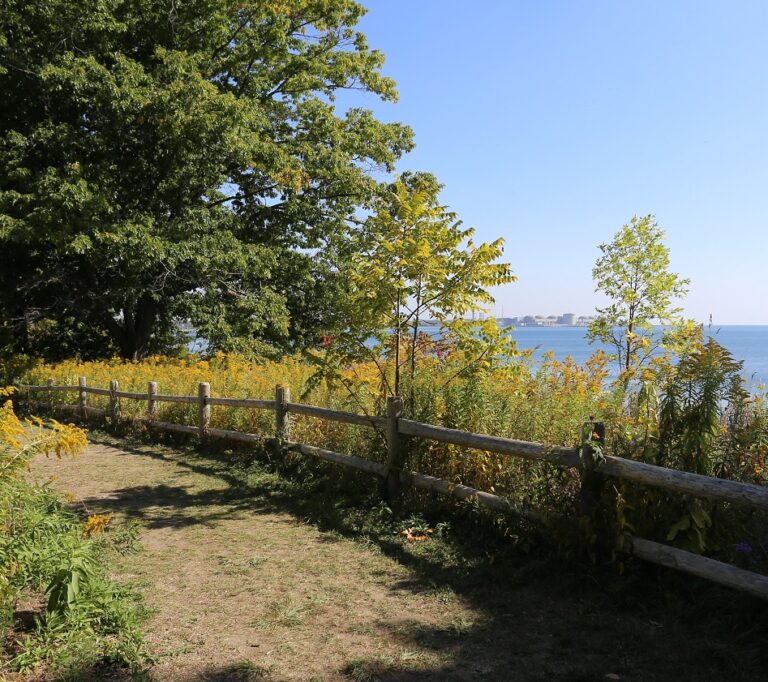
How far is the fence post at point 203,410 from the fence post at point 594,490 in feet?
26.7

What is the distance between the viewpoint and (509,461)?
254 inches

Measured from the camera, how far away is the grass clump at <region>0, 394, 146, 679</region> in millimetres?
3809

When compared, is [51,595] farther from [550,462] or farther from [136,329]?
[136,329]

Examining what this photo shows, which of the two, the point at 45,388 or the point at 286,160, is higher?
the point at 286,160

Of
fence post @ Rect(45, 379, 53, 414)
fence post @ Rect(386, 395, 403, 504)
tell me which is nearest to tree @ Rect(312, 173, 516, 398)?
fence post @ Rect(386, 395, 403, 504)

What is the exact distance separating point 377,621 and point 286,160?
60.8 ft

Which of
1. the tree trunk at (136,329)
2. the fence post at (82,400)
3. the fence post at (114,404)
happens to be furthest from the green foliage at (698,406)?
the tree trunk at (136,329)

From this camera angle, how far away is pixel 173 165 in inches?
805

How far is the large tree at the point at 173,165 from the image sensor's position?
17859mm

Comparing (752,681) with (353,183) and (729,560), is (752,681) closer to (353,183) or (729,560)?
(729,560)

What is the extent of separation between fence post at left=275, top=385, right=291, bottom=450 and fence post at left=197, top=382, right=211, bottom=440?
2.51m

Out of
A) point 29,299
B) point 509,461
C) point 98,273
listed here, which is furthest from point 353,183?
point 509,461

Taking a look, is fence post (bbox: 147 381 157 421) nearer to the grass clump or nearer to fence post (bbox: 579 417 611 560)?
the grass clump

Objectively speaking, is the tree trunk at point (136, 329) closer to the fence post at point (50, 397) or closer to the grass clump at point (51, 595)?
the fence post at point (50, 397)
